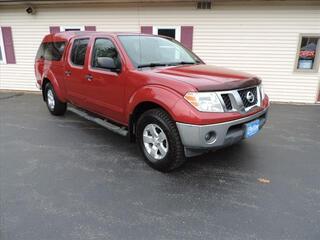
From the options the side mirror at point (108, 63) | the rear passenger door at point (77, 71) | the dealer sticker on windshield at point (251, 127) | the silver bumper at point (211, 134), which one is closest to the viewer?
the silver bumper at point (211, 134)

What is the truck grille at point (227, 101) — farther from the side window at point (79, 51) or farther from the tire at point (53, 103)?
the tire at point (53, 103)

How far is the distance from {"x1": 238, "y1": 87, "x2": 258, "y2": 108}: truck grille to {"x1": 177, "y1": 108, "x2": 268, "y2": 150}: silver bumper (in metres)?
0.29

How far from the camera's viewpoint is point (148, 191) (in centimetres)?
302

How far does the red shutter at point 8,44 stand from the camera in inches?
374

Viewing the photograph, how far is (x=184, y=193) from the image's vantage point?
299 cm

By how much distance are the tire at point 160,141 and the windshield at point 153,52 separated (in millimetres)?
844

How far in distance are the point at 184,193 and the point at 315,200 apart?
1.45 metres

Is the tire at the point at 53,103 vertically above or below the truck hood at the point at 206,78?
below

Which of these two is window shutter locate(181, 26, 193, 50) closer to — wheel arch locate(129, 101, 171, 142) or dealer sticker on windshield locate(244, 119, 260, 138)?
wheel arch locate(129, 101, 171, 142)

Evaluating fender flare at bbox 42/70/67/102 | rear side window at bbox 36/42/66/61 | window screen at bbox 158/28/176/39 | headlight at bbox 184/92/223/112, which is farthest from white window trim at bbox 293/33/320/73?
fender flare at bbox 42/70/67/102

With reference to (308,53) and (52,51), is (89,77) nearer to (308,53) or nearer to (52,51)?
(52,51)

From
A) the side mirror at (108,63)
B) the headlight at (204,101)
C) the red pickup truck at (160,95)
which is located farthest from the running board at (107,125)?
the headlight at (204,101)

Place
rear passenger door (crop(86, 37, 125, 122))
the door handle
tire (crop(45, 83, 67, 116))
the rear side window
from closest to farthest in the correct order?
rear passenger door (crop(86, 37, 125, 122)) < the door handle < the rear side window < tire (crop(45, 83, 67, 116))

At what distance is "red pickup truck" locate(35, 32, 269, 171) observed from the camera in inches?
115
